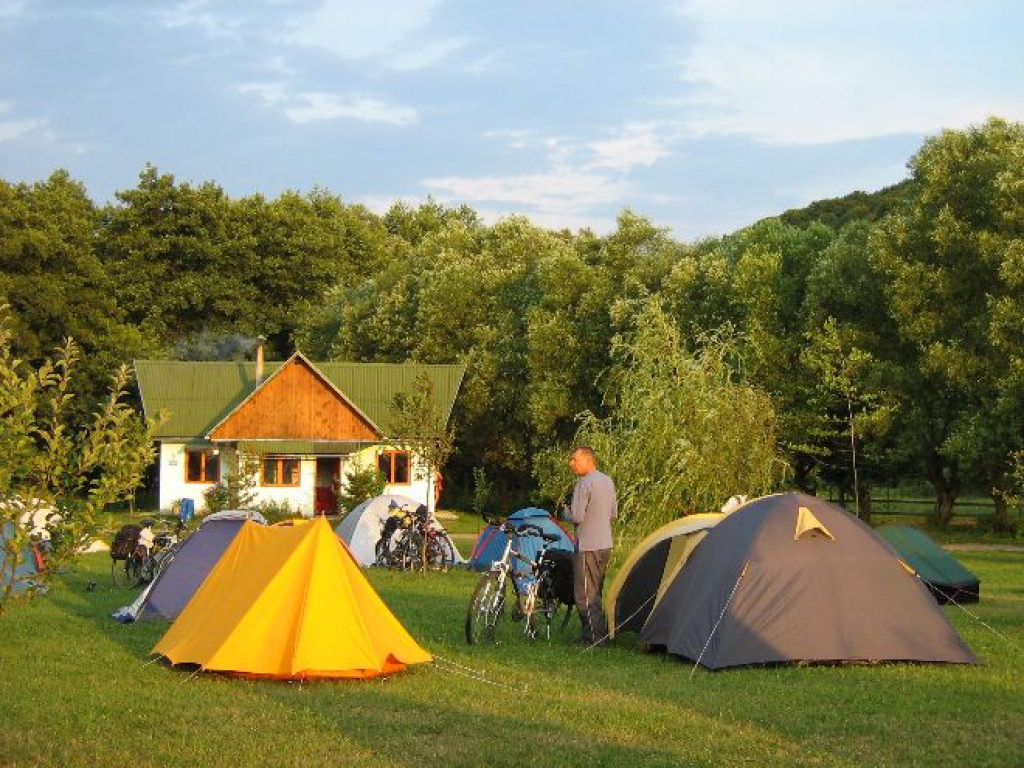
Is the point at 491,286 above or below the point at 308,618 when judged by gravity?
above

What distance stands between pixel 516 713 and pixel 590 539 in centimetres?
432

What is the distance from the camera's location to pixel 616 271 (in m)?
44.9

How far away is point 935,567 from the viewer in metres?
20.2

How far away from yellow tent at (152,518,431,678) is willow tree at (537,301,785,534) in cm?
1408

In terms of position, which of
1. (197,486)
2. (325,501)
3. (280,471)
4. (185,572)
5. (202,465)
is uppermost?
(202,465)

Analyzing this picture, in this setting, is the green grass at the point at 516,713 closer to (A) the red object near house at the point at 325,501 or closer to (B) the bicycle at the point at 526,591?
(B) the bicycle at the point at 526,591

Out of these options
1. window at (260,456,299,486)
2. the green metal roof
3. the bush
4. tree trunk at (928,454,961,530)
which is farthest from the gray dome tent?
window at (260,456,299,486)

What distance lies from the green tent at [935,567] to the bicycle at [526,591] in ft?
21.8

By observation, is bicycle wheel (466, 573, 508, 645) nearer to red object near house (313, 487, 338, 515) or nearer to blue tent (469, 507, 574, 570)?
blue tent (469, 507, 574, 570)

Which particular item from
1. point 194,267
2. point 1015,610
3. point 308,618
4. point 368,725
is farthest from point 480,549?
point 194,267

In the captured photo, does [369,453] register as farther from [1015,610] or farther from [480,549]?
[1015,610]

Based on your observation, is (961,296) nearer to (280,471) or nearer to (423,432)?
(423,432)

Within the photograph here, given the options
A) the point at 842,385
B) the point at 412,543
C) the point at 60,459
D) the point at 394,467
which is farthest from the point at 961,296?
the point at 60,459

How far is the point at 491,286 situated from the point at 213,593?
118ft
